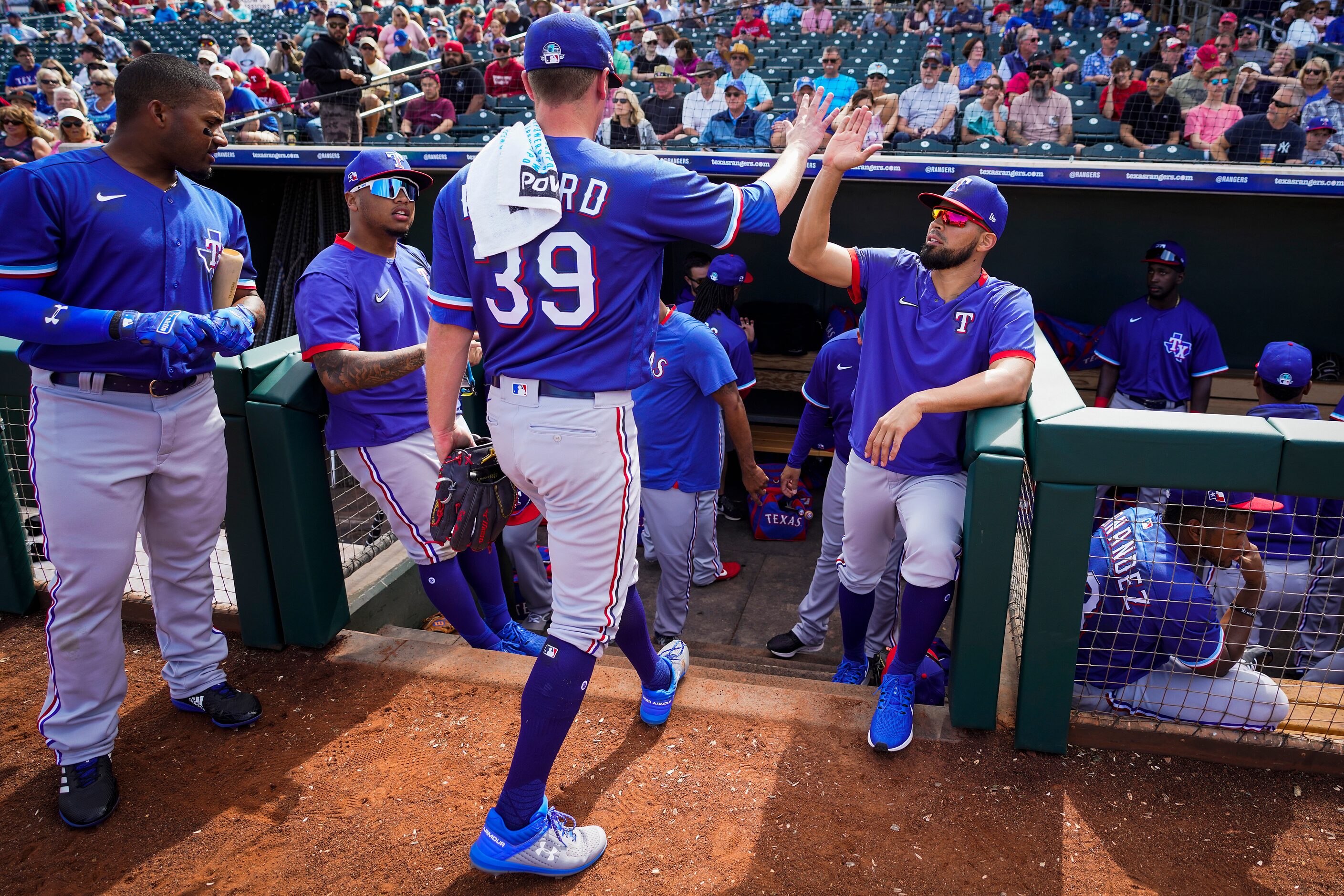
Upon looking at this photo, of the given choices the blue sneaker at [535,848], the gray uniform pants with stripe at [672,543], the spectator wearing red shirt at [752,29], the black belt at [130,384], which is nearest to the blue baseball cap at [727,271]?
the gray uniform pants with stripe at [672,543]

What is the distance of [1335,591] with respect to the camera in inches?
117

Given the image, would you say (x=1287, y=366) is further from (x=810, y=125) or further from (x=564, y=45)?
(x=564, y=45)

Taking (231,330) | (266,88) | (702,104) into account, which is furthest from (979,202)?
(266,88)

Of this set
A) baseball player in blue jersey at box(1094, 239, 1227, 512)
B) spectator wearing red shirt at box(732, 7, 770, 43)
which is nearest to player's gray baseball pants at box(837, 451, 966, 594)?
baseball player in blue jersey at box(1094, 239, 1227, 512)

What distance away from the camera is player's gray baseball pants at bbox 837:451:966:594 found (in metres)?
2.38

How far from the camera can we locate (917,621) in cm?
243

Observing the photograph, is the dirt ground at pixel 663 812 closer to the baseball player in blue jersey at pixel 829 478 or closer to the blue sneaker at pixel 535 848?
the blue sneaker at pixel 535 848

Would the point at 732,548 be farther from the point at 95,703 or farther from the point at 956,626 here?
the point at 95,703

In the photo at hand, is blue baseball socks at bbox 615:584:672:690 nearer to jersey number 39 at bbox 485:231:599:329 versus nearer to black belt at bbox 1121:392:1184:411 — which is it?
jersey number 39 at bbox 485:231:599:329

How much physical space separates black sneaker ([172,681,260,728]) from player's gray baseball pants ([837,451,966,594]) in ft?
5.91

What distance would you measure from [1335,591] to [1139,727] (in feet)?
4.26

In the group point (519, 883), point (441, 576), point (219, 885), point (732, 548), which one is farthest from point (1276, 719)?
point (732, 548)

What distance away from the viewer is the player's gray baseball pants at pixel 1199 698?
2271mm

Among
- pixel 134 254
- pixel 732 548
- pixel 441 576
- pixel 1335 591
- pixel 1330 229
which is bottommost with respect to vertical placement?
pixel 732 548
